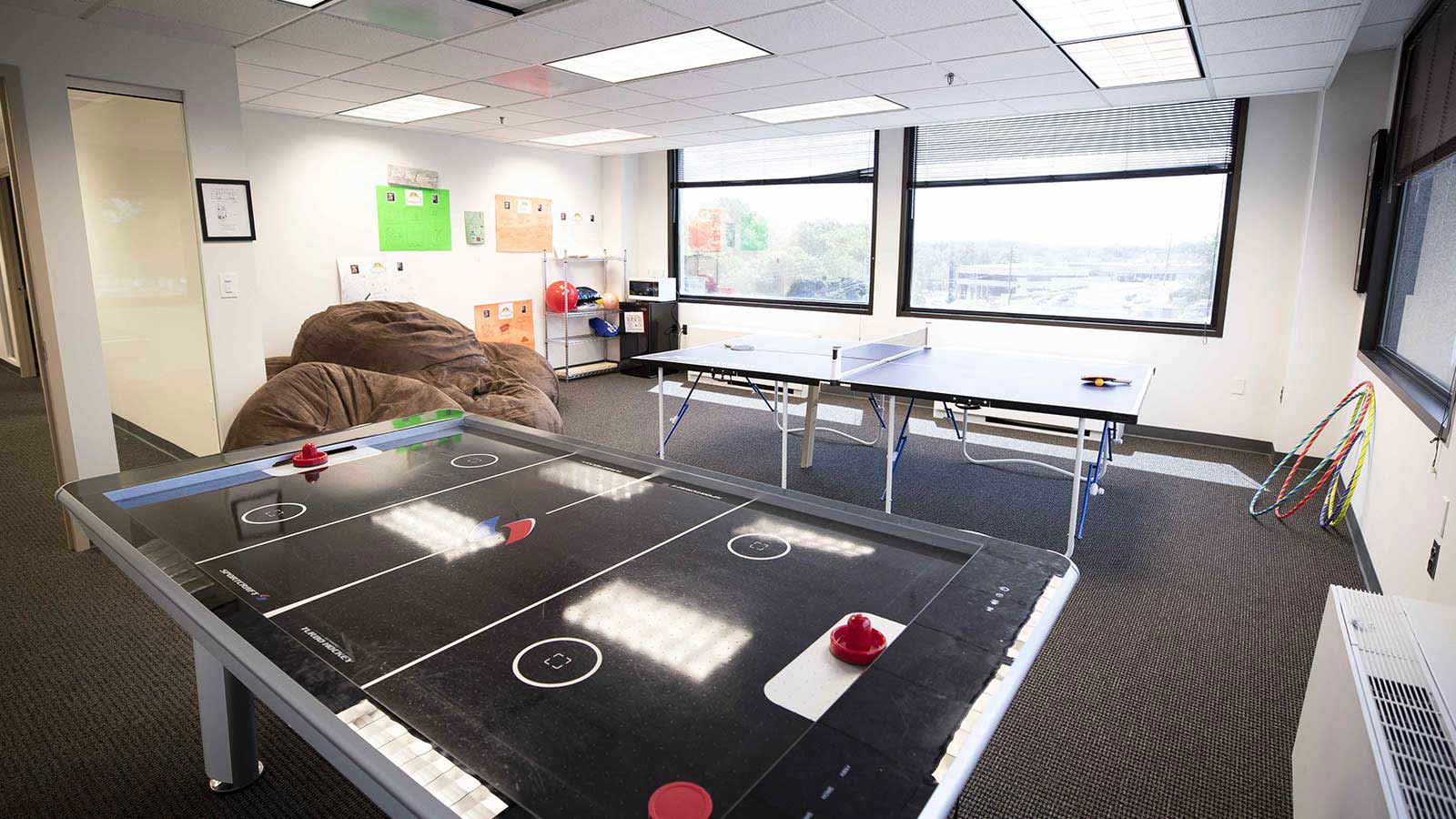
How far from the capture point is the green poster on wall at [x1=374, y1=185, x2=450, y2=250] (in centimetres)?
632

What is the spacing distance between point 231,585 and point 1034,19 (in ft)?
11.6

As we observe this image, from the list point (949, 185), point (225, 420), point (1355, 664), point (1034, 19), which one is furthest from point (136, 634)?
point (949, 185)

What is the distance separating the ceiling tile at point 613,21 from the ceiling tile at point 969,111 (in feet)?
8.18

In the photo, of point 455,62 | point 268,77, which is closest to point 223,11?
point 455,62

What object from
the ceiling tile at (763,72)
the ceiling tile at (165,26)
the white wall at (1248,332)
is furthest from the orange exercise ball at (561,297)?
the ceiling tile at (165,26)

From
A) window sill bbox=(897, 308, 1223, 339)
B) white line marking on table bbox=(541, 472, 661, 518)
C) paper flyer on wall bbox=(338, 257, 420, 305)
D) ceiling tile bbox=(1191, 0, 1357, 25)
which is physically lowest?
white line marking on table bbox=(541, 472, 661, 518)

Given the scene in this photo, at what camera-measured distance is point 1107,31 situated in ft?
11.4

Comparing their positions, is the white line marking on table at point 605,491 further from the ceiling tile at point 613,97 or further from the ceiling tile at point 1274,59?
the ceiling tile at point 1274,59

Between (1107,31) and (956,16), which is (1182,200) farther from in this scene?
(956,16)

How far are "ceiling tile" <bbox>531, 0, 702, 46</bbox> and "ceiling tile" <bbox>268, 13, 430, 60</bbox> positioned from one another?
0.76 m

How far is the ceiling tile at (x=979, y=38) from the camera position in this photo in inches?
132

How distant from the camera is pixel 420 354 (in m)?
5.41

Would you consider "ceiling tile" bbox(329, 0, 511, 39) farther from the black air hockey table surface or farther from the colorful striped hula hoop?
the colorful striped hula hoop

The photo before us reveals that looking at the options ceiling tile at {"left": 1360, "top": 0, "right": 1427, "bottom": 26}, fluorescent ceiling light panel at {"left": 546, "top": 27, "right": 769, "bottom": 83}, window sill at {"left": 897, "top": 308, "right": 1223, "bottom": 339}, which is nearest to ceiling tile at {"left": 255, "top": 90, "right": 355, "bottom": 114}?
fluorescent ceiling light panel at {"left": 546, "top": 27, "right": 769, "bottom": 83}
